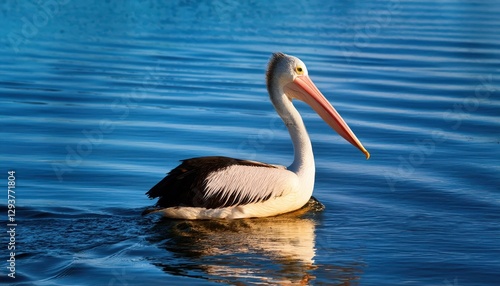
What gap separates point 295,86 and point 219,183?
1.19 m

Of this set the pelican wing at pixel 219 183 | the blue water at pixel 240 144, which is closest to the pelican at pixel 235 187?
the pelican wing at pixel 219 183

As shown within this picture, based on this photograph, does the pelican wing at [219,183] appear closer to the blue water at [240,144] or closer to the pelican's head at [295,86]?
the blue water at [240,144]

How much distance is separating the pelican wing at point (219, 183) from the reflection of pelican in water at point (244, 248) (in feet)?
0.52

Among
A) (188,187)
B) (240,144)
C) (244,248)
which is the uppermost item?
(240,144)

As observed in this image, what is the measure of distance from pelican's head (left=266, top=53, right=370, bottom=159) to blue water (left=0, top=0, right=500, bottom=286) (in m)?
0.55

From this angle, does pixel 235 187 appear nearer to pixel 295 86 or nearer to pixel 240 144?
pixel 295 86

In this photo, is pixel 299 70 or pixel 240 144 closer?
pixel 299 70

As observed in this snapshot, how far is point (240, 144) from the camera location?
906 centimetres

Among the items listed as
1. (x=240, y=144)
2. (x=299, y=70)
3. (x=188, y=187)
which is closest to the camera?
(x=188, y=187)

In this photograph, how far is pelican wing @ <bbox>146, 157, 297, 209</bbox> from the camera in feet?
21.7

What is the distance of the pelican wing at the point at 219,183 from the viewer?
662 centimetres

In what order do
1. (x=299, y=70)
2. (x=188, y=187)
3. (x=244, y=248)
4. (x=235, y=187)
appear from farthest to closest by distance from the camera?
(x=299, y=70) < (x=235, y=187) < (x=188, y=187) < (x=244, y=248)

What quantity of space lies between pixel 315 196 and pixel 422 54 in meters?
7.82

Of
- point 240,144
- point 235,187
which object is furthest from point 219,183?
point 240,144
